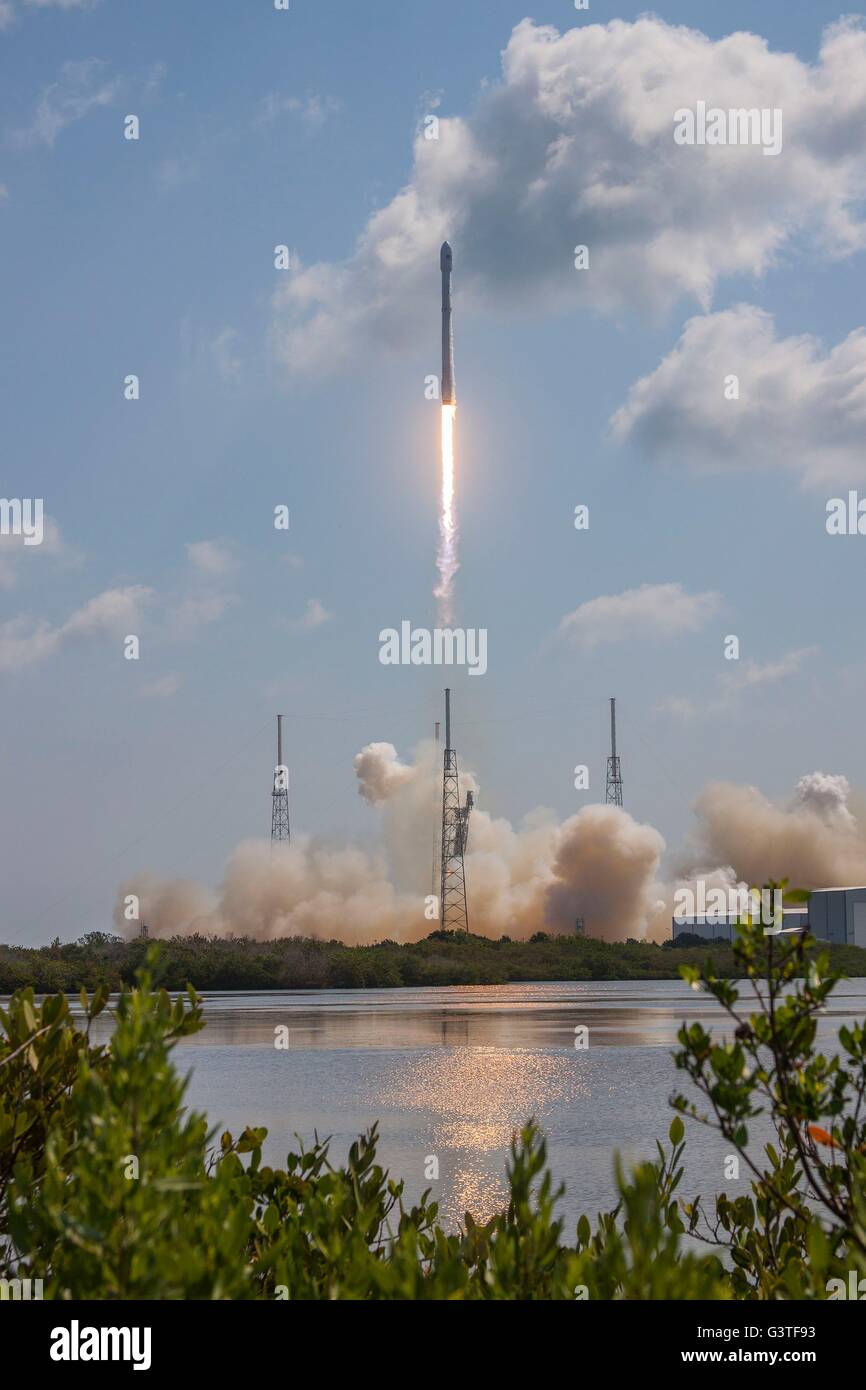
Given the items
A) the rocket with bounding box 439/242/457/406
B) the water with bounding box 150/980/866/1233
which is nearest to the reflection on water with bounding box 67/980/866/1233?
the water with bounding box 150/980/866/1233

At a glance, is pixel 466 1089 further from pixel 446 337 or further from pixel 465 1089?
pixel 446 337

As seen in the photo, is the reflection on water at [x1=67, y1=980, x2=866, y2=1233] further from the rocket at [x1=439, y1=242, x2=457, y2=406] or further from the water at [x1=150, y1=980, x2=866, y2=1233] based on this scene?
the rocket at [x1=439, y1=242, x2=457, y2=406]

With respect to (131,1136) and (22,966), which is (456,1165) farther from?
(22,966)

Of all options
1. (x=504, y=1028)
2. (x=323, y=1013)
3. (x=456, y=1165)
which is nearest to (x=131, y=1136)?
(x=456, y=1165)

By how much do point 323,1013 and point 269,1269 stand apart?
57.5m

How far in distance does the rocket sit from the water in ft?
118

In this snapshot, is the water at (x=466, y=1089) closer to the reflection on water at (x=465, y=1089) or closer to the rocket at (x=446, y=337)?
the reflection on water at (x=465, y=1089)

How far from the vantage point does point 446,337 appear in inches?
3073

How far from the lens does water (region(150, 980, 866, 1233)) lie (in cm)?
1850

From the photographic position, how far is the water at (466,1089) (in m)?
18.5

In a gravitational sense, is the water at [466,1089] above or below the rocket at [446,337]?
below

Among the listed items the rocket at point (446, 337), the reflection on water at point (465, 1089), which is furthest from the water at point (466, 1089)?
the rocket at point (446, 337)

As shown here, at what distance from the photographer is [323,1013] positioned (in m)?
61.5

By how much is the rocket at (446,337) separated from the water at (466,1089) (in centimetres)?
3593
